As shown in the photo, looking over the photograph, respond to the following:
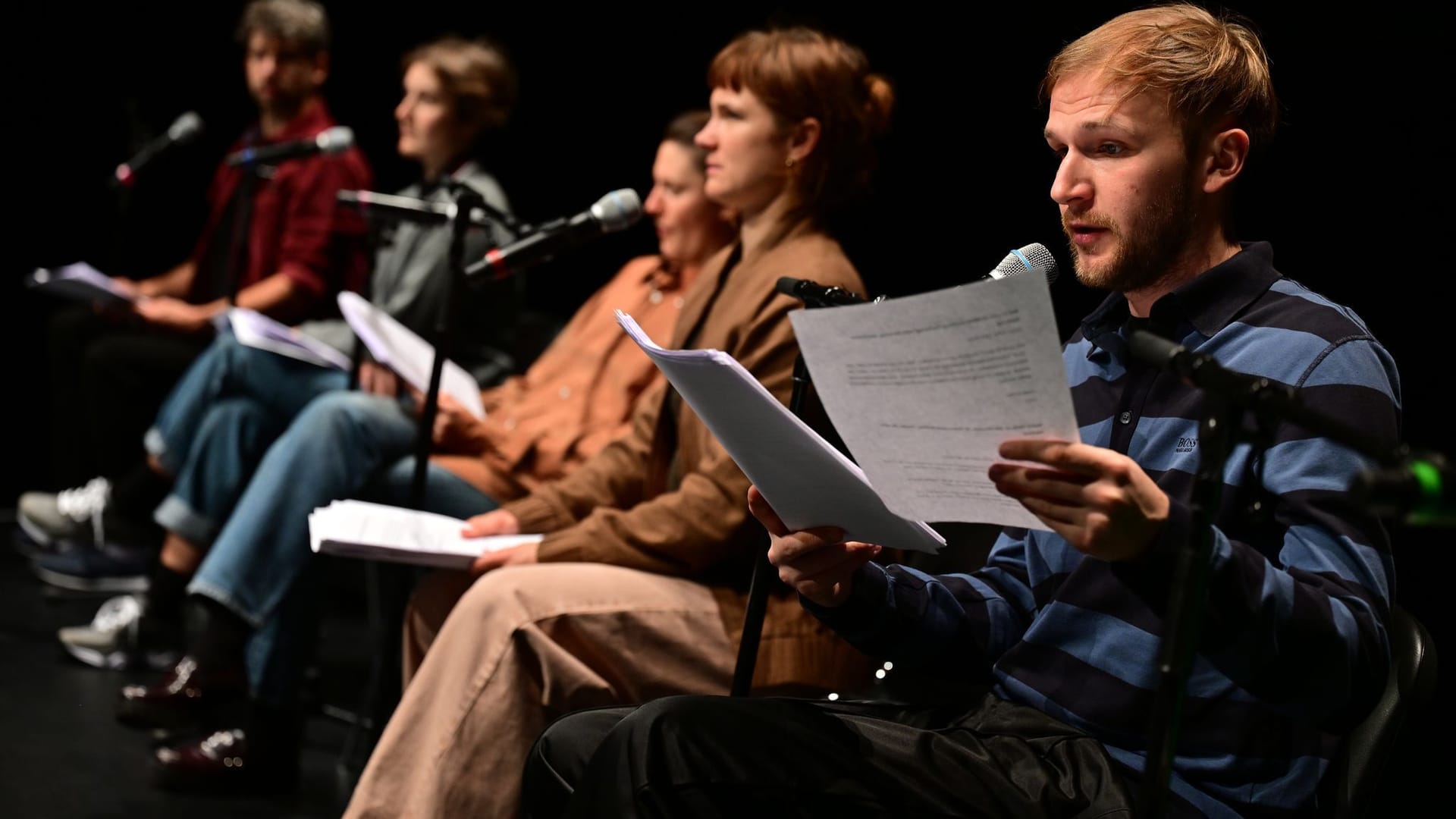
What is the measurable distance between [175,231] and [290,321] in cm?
174

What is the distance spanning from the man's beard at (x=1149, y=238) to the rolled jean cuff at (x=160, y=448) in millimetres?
2495

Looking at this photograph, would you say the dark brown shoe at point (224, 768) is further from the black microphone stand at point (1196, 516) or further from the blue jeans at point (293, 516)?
the black microphone stand at point (1196, 516)

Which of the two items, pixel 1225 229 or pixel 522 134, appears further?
pixel 522 134

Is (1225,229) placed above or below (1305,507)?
above

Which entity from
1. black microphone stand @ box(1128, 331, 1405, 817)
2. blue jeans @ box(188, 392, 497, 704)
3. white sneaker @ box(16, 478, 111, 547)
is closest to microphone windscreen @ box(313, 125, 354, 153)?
blue jeans @ box(188, 392, 497, 704)

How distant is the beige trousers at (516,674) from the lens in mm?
1788

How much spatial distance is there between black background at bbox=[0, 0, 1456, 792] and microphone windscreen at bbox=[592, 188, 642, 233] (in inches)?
16.5

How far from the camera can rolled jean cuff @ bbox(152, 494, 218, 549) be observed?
2.93m

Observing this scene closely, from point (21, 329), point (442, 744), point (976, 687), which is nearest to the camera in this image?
point (976, 687)

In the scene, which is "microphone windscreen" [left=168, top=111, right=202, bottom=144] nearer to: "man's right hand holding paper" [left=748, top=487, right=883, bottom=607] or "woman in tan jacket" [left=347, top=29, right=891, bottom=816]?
"woman in tan jacket" [left=347, top=29, right=891, bottom=816]

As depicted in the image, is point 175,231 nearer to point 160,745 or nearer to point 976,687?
point 160,745

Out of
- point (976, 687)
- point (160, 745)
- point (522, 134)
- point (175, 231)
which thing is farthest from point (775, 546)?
point (175, 231)

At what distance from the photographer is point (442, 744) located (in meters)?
1.78

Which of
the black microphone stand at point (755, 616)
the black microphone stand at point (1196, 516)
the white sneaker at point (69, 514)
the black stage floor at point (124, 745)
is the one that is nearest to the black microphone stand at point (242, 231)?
the white sneaker at point (69, 514)
